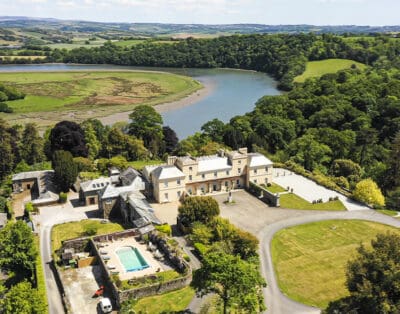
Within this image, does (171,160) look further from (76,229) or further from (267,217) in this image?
(76,229)

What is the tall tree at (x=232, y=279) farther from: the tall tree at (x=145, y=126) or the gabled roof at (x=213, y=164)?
the tall tree at (x=145, y=126)

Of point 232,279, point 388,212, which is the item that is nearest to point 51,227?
point 232,279

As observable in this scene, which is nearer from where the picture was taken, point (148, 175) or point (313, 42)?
point (148, 175)

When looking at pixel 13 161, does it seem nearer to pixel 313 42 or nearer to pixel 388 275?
pixel 388 275

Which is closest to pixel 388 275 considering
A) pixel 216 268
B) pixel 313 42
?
pixel 216 268

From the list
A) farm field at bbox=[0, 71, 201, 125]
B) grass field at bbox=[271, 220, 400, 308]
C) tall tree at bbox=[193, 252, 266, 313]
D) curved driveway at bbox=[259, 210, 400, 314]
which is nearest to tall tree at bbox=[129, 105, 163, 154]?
farm field at bbox=[0, 71, 201, 125]

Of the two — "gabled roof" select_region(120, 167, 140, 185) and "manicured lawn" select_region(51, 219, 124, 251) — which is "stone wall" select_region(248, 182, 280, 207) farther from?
"manicured lawn" select_region(51, 219, 124, 251)

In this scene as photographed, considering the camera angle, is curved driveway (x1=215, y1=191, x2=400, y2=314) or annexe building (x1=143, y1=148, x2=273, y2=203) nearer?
curved driveway (x1=215, y1=191, x2=400, y2=314)
